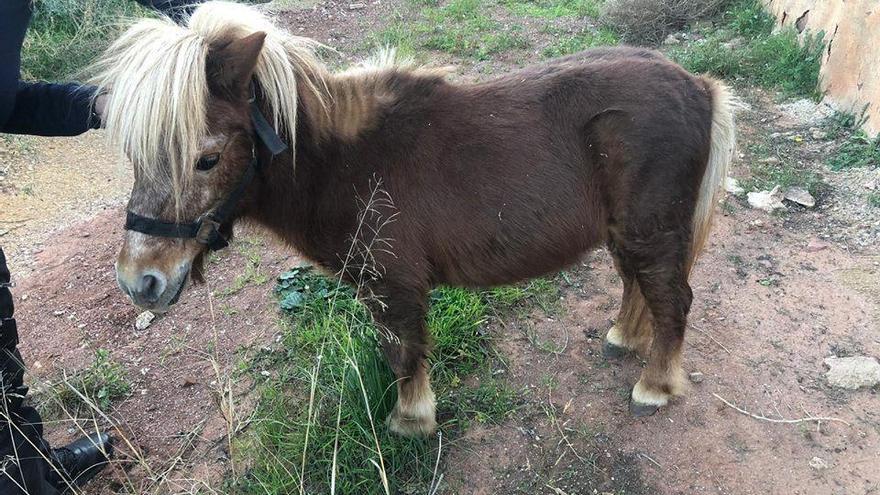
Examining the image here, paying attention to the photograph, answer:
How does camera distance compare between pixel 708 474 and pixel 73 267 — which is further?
pixel 73 267

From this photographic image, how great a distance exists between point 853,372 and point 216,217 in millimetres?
3290

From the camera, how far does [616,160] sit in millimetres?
2582

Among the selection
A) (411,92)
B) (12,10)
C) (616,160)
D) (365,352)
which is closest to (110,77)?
(12,10)

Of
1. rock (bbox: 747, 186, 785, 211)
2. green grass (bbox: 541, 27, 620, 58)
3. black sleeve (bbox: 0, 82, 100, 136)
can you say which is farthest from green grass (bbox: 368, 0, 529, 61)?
black sleeve (bbox: 0, 82, 100, 136)

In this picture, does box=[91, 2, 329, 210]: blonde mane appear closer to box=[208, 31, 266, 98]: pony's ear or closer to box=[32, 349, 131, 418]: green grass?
A: box=[208, 31, 266, 98]: pony's ear

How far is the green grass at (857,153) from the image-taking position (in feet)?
14.9

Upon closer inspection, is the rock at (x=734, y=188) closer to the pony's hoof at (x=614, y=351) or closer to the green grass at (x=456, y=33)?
the pony's hoof at (x=614, y=351)

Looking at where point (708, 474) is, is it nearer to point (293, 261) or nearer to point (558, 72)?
point (558, 72)

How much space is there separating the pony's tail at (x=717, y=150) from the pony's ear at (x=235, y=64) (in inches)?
79.6

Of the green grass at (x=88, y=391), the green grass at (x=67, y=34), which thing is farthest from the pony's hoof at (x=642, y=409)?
the green grass at (x=67, y=34)

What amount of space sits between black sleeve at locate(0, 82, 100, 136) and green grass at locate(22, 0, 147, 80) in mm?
3990

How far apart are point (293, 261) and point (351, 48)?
13.0 ft

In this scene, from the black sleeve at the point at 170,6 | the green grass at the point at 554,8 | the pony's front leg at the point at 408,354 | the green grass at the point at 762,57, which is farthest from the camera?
the green grass at the point at 554,8

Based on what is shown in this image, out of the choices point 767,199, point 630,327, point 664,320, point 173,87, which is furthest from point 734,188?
point 173,87
